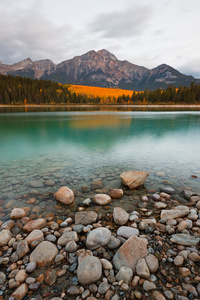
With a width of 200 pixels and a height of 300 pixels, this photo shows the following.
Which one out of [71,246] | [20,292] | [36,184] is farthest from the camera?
[36,184]

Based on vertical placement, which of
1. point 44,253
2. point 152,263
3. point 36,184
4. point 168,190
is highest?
point 152,263

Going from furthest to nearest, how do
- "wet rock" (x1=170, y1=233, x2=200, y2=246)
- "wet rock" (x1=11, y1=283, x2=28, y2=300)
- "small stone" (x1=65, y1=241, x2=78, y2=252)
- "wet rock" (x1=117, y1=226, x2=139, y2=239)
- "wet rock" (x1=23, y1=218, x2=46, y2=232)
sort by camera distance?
"wet rock" (x1=23, y1=218, x2=46, y2=232) < "wet rock" (x1=117, y1=226, x2=139, y2=239) < "wet rock" (x1=170, y1=233, x2=200, y2=246) < "small stone" (x1=65, y1=241, x2=78, y2=252) < "wet rock" (x1=11, y1=283, x2=28, y2=300)

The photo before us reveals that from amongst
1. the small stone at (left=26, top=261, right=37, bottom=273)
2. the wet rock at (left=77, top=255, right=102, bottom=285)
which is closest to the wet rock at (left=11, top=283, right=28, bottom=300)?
the small stone at (left=26, top=261, right=37, bottom=273)

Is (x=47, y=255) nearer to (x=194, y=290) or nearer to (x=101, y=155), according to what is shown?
(x=194, y=290)

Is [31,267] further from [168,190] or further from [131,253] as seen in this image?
[168,190]

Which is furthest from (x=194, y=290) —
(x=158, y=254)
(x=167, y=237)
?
(x=167, y=237)

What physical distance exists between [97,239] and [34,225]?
2133 millimetres

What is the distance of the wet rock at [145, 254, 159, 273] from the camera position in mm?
3643

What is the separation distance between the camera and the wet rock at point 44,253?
391 centimetres

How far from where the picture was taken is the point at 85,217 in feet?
18.3

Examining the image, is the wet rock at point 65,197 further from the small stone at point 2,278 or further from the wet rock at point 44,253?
the small stone at point 2,278

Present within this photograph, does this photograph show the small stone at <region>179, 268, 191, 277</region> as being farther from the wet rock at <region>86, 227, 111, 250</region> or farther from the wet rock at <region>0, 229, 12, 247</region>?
the wet rock at <region>0, 229, 12, 247</region>

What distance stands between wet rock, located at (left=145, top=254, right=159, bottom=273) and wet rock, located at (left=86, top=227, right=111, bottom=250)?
112cm

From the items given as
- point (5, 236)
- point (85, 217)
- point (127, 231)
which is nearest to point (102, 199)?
point (85, 217)
